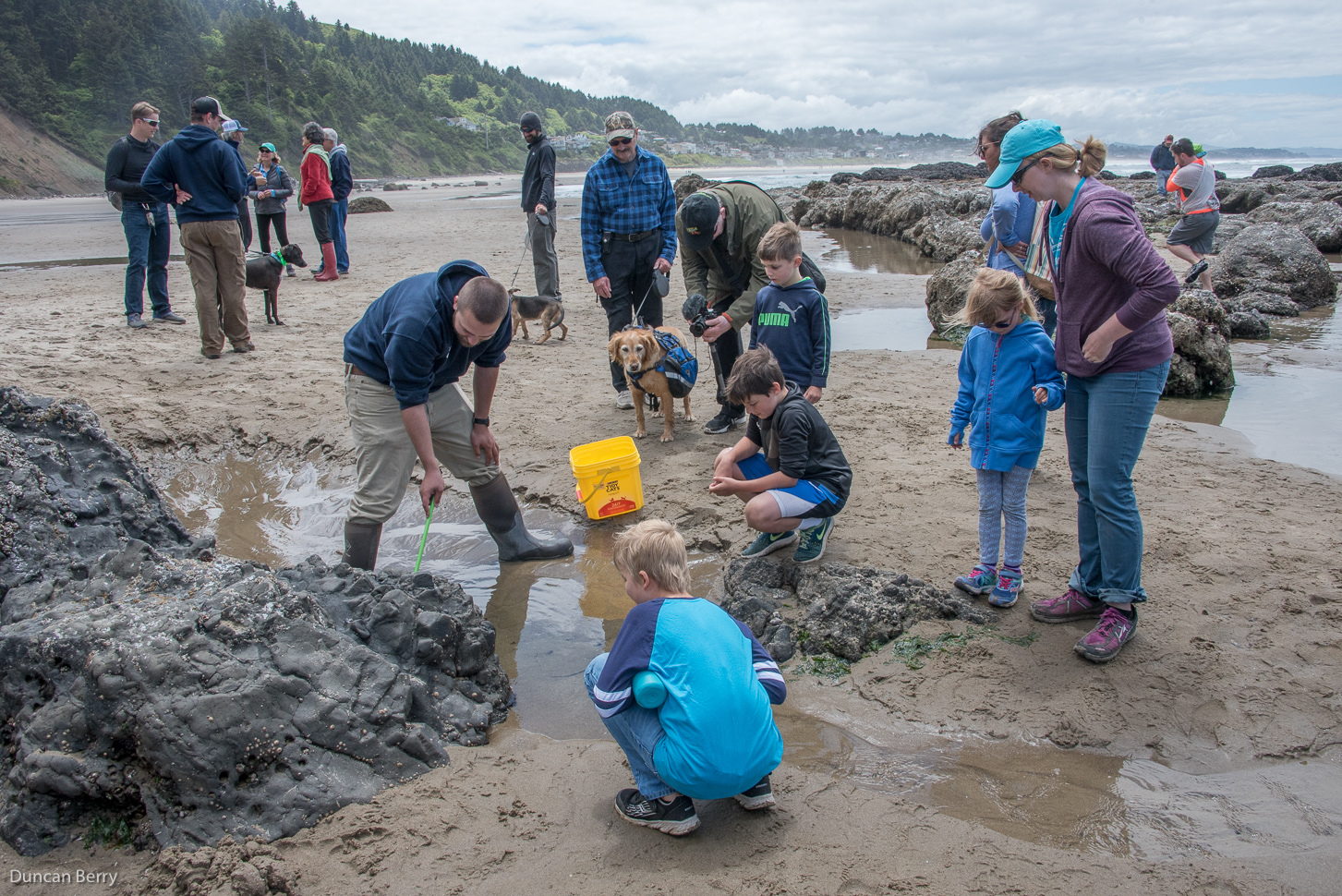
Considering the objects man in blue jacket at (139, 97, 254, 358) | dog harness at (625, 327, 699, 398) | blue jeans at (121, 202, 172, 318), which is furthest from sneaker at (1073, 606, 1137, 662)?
blue jeans at (121, 202, 172, 318)

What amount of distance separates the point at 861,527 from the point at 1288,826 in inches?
94.5

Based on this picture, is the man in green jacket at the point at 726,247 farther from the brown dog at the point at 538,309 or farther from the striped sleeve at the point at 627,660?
the brown dog at the point at 538,309

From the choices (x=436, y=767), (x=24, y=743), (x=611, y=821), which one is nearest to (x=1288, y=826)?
(x=611, y=821)

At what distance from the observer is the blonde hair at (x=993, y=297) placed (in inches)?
138

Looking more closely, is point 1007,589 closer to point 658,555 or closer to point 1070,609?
point 1070,609

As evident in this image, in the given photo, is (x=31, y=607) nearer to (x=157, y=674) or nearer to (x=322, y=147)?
(x=157, y=674)

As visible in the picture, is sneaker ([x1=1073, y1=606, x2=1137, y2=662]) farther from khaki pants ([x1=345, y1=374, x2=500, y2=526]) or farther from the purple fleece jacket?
khaki pants ([x1=345, y1=374, x2=500, y2=526])

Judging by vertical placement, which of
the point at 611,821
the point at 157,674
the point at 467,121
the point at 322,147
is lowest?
the point at 611,821

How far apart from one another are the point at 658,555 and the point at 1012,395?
6.61 feet

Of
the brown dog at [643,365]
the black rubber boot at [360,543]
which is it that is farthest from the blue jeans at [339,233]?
the black rubber boot at [360,543]

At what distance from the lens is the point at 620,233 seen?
6.45m

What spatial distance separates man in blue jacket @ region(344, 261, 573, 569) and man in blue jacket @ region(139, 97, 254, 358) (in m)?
4.56

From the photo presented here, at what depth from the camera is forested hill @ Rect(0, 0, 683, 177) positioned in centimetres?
5443

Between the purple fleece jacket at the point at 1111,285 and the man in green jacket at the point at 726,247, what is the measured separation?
7.94 ft
